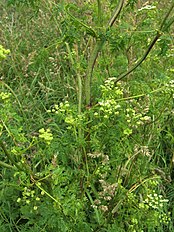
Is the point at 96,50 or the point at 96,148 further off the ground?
the point at 96,50

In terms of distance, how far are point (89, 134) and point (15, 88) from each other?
1.65 meters

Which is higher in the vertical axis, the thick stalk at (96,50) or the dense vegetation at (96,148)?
the thick stalk at (96,50)

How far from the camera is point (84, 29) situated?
87.3 inches

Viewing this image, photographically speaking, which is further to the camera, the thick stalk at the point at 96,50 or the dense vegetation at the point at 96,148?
the thick stalk at the point at 96,50

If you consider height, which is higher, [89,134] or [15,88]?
[89,134]

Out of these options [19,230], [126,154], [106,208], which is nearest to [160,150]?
[126,154]

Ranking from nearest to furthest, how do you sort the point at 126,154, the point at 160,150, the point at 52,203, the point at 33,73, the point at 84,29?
the point at 52,203 < the point at 84,29 < the point at 126,154 < the point at 160,150 < the point at 33,73

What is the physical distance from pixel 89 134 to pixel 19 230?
0.80 m

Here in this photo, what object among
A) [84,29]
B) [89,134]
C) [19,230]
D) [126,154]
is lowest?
[19,230]

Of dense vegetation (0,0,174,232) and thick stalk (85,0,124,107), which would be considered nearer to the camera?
dense vegetation (0,0,174,232)

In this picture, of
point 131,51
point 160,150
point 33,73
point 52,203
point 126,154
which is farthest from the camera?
point 33,73

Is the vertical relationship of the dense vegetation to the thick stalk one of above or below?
below

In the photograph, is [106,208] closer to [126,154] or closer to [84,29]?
[126,154]

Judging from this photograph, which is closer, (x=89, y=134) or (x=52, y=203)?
(x=52, y=203)
